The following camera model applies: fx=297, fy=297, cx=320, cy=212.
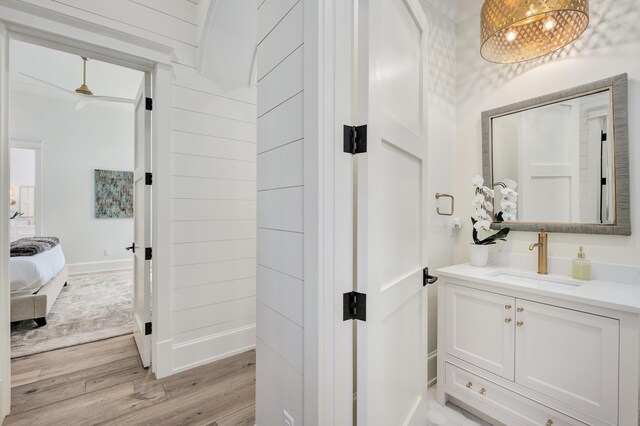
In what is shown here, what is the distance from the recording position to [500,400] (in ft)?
5.32

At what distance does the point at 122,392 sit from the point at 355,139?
228 centimetres

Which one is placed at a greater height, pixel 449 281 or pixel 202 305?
pixel 449 281

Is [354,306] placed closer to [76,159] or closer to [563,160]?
[563,160]

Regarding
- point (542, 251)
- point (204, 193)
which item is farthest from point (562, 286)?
point (204, 193)

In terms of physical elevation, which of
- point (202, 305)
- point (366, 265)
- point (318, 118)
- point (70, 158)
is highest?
point (70, 158)

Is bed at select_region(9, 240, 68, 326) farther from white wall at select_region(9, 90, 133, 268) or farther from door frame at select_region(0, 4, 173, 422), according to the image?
white wall at select_region(9, 90, 133, 268)

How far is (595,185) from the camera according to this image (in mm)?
1662

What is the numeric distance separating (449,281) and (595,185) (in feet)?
3.14

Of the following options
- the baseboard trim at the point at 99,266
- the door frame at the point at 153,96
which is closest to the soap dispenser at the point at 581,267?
the door frame at the point at 153,96

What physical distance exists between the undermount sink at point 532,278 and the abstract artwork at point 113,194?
640 centimetres

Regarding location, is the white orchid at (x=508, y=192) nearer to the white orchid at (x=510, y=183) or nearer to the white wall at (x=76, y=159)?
the white orchid at (x=510, y=183)

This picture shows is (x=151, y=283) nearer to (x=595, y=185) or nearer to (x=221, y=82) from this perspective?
(x=221, y=82)

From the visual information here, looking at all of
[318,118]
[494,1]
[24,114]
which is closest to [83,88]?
[24,114]

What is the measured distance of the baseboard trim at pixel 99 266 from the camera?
17.4 ft
